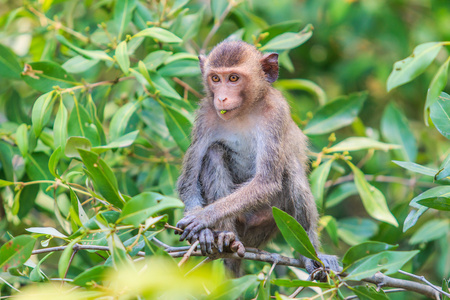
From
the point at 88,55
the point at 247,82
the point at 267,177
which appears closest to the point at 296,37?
the point at 247,82

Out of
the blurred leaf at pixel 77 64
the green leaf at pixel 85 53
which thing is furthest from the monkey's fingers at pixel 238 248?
the blurred leaf at pixel 77 64

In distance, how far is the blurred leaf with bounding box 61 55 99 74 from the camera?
5.94 m

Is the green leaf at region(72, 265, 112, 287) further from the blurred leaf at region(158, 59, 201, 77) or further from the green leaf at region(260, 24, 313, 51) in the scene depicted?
the green leaf at region(260, 24, 313, 51)

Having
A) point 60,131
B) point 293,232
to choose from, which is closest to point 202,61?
point 60,131

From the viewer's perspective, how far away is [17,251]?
158 inches

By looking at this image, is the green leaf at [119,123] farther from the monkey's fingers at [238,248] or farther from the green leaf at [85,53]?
the monkey's fingers at [238,248]

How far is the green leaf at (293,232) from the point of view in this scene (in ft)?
14.0

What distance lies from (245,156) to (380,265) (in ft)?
8.48

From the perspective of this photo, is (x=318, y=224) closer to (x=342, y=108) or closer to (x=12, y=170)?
(x=342, y=108)

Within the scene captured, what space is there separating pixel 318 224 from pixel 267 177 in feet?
3.37

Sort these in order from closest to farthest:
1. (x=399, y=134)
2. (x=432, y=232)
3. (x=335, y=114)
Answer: (x=432, y=232) < (x=335, y=114) < (x=399, y=134)

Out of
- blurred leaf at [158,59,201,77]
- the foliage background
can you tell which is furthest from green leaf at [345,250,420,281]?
blurred leaf at [158,59,201,77]

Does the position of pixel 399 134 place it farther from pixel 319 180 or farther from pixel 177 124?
pixel 177 124

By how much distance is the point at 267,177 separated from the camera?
19.1 ft
